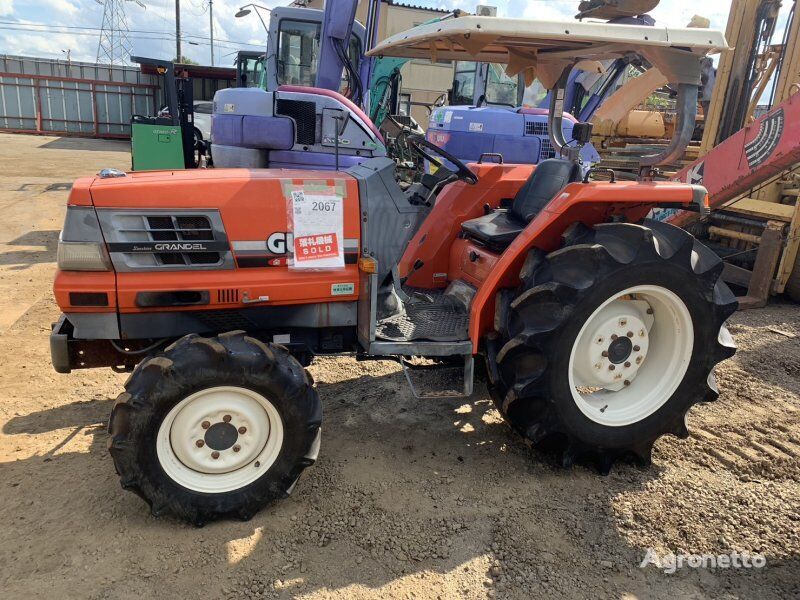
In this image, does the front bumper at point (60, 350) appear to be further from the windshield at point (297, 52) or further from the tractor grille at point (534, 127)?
the windshield at point (297, 52)

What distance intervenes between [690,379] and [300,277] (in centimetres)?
199

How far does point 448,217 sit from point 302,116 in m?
3.60

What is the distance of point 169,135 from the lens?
31.4 feet

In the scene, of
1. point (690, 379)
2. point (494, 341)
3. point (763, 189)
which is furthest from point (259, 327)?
point (763, 189)

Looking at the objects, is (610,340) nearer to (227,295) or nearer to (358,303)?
(358,303)

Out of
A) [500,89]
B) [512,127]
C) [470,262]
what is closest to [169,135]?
[500,89]

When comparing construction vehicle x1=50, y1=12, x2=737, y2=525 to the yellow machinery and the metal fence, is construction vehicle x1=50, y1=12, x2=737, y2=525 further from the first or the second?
the metal fence

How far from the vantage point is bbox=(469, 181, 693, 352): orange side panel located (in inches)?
110

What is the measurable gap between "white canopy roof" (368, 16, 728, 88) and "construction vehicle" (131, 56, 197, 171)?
7236 millimetres

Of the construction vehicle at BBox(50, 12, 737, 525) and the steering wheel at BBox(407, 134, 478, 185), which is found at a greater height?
the steering wheel at BBox(407, 134, 478, 185)

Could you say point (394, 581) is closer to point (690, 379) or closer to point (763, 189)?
point (690, 379)

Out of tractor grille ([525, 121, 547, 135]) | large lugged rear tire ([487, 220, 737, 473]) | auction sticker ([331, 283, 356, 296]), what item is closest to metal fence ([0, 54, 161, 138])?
tractor grille ([525, 121, 547, 135])

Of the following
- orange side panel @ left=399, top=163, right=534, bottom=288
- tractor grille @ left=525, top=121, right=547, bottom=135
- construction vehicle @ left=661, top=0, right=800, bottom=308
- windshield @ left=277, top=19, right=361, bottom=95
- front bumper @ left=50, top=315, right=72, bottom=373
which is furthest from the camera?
windshield @ left=277, top=19, right=361, bottom=95

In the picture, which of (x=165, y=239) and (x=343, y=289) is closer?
(x=165, y=239)
